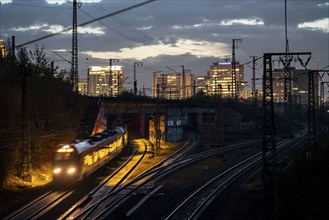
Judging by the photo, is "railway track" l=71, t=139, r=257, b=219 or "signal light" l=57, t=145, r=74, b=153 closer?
"railway track" l=71, t=139, r=257, b=219

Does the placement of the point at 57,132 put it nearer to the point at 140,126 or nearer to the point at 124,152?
the point at 124,152

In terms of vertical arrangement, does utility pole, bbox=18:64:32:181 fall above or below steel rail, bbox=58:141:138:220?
above

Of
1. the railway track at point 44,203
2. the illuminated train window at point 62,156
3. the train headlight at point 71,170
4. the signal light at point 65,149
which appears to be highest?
the signal light at point 65,149

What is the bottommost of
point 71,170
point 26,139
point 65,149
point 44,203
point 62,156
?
point 44,203

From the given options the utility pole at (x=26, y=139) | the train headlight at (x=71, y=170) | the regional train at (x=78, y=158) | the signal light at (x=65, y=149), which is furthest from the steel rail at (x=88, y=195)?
the utility pole at (x=26, y=139)

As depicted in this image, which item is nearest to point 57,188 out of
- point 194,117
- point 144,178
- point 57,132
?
point 144,178

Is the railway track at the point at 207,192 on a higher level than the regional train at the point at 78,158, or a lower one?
lower

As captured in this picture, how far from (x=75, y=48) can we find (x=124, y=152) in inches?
479

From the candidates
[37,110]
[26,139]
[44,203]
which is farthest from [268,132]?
[37,110]

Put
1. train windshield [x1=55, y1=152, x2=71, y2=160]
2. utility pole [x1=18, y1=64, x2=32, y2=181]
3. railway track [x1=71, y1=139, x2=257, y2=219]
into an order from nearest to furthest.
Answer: railway track [x1=71, y1=139, x2=257, y2=219]
utility pole [x1=18, y1=64, x2=32, y2=181]
train windshield [x1=55, y1=152, x2=71, y2=160]

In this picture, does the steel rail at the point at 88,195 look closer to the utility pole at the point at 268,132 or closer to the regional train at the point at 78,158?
the regional train at the point at 78,158

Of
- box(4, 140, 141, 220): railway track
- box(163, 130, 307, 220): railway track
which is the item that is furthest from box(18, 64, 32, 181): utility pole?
box(163, 130, 307, 220): railway track

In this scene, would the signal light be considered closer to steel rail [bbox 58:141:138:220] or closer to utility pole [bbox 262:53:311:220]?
steel rail [bbox 58:141:138:220]

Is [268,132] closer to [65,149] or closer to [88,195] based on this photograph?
[88,195]
